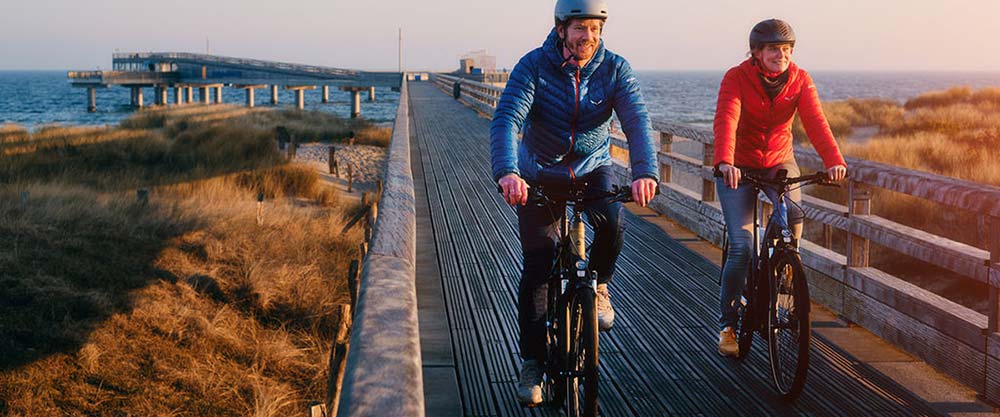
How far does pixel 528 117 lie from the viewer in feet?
13.9

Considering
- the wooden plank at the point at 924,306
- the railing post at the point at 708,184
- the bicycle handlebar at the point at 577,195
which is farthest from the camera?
the railing post at the point at 708,184

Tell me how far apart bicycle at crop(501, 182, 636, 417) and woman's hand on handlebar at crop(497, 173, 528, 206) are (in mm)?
92

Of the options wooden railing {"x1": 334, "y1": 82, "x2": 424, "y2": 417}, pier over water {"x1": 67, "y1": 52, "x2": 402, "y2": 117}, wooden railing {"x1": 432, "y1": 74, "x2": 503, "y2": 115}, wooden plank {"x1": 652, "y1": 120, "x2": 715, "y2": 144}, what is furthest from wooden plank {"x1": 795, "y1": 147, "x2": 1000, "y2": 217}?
pier over water {"x1": 67, "y1": 52, "x2": 402, "y2": 117}

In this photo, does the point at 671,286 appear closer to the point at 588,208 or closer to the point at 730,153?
the point at 730,153

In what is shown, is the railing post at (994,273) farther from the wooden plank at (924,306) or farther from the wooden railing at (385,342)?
the wooden railing at (385,342)

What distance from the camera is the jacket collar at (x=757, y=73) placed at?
489cm

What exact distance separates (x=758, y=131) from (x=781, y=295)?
813mm

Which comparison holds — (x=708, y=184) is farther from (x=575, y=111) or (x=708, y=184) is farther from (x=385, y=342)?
(x=385, y=342)

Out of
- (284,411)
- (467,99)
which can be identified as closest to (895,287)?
(284,411)

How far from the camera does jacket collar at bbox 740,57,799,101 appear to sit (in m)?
4.89

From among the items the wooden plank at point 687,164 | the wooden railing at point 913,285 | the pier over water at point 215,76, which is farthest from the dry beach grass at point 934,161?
the pier over water at point 215,76

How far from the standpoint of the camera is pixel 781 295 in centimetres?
476

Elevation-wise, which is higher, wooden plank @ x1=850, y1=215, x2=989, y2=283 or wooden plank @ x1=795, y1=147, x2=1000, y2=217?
wooden plank @ x1=795, y1=147, x2=1000, y2=217

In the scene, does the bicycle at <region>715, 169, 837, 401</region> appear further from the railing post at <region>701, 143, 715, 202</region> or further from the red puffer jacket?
the railing post at <region>701, 143, 715, 202</region>
